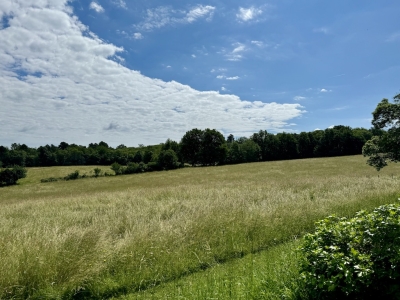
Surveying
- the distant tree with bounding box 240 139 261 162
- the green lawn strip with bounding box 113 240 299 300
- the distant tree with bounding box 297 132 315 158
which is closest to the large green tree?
the green lawn strip with bounding box 113 240 299 300

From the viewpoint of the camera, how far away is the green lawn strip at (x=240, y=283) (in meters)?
4.05

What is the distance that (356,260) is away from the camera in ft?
10.5

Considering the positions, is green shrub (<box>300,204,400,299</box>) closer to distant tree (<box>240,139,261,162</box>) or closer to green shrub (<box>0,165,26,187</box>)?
green shrub (<box>0,165,26,187</box>)

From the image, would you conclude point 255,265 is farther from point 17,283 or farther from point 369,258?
point 17,283

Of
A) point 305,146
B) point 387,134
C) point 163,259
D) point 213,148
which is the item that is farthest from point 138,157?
point 163,259

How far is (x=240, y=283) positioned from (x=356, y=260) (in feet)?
6.59

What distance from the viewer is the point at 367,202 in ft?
32.6

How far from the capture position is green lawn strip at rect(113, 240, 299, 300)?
405cm

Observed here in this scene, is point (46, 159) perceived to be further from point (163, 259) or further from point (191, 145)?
point (163, 259)

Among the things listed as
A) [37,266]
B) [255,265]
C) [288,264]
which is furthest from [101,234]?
A: [288,264]

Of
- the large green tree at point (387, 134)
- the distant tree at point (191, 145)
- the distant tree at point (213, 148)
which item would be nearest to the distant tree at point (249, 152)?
the distant tree at point (213, 148)

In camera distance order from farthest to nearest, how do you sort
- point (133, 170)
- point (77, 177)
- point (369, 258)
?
point (133, 170) < point (77, 177) < point (369, 258)

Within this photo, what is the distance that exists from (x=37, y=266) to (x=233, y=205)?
22.4ft

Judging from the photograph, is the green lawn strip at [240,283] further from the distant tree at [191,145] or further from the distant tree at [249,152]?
the distant tree at [249,152]
